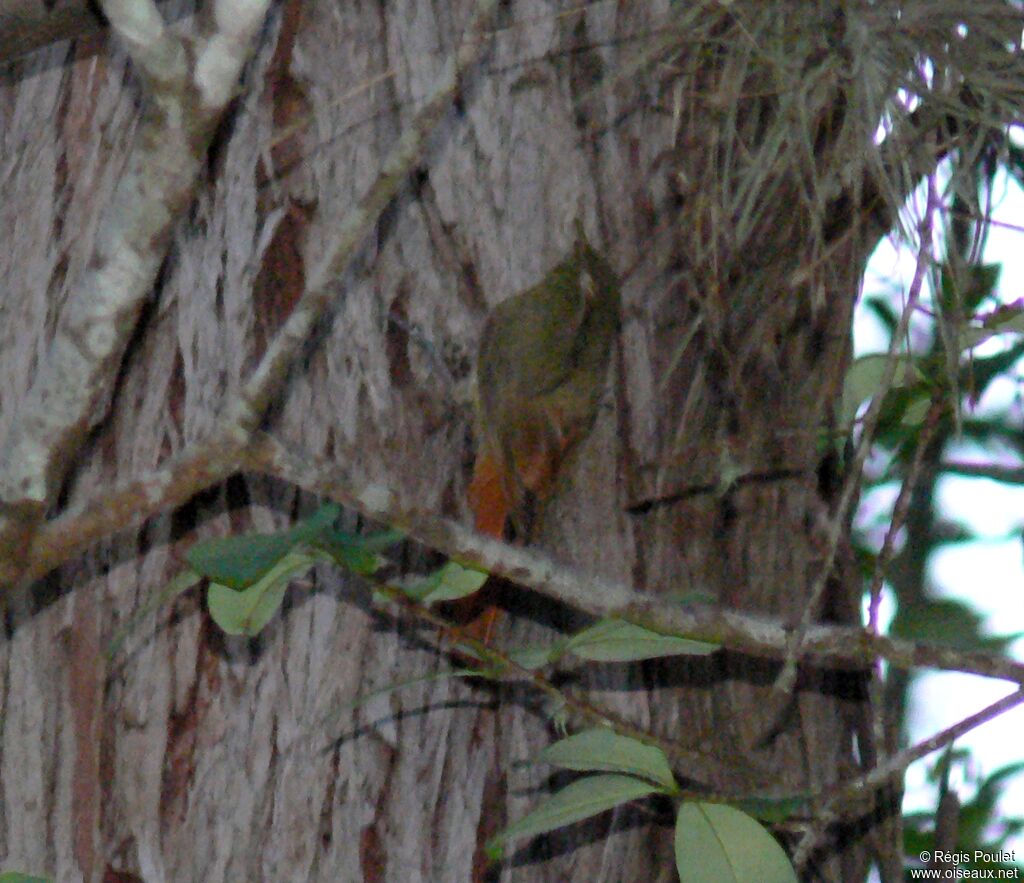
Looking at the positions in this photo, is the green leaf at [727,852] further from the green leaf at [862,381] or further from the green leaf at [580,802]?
the green leaf at [862,381]

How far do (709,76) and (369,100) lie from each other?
375mm

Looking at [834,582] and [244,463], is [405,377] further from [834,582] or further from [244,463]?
[834,582]

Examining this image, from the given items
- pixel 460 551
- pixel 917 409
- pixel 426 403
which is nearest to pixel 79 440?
pixel 460 551

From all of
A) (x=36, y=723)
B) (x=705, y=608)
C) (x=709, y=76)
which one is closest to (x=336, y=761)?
(x=36, y=723)

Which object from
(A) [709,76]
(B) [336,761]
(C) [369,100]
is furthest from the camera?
(A) [709,76]

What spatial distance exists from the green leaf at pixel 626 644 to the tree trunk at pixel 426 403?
0.66 feet

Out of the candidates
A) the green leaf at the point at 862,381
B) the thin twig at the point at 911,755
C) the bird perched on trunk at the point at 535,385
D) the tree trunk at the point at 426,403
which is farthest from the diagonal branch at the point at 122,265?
the green leaf at the point at 862,381

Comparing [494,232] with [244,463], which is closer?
[244,463]

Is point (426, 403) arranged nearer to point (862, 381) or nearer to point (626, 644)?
point (626, 644)

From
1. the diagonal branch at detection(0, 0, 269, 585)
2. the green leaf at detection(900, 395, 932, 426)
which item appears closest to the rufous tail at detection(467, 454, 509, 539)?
the diagonal branch at detection(0, 0, 269, 585)

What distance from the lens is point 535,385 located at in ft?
4.06

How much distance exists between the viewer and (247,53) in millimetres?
846

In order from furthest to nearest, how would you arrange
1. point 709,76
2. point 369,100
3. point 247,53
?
point 709,76
point 369,100
point 247,53

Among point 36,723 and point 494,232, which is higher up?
point 494,232
